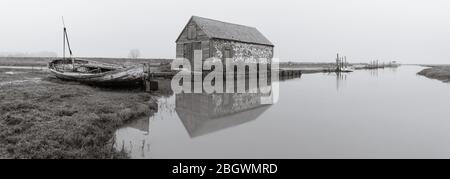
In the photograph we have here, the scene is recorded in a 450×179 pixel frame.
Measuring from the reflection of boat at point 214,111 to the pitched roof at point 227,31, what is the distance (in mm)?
12748

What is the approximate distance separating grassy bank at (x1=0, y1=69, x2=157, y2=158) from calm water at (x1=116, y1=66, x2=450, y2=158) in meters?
0.62

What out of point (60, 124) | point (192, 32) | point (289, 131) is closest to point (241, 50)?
point (192, 32)

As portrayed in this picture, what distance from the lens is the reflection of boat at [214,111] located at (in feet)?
34.3

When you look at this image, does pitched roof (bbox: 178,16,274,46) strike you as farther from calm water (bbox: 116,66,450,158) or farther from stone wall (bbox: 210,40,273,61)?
calm water (bbox: 116,66,450,158)

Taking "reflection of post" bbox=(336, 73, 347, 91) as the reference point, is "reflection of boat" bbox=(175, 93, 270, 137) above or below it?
below

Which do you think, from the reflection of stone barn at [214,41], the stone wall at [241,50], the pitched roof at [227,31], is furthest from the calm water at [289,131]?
the pitched roof at [227,31]

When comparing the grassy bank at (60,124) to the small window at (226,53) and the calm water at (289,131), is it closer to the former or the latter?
the calm water at (289,131)

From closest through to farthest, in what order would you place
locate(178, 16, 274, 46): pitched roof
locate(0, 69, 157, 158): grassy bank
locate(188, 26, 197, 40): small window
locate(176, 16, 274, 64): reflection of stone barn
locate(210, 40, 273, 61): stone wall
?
locate(0, 69, 157, 158): grassy bank < locate(176, 16, 274, 64): reflection of stone barn < locate(210, 40, 273, 61): stone wall < locate(178, 16, 274, 46): pitched roof < locate(188, 26, 197, 40): small window

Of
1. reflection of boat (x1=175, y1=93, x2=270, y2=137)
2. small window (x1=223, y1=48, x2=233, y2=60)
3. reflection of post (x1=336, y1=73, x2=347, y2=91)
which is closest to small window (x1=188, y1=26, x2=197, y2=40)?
small window (x1=223, y1=48, x2=233, y2=60)

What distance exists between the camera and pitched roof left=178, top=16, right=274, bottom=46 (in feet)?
96.9
